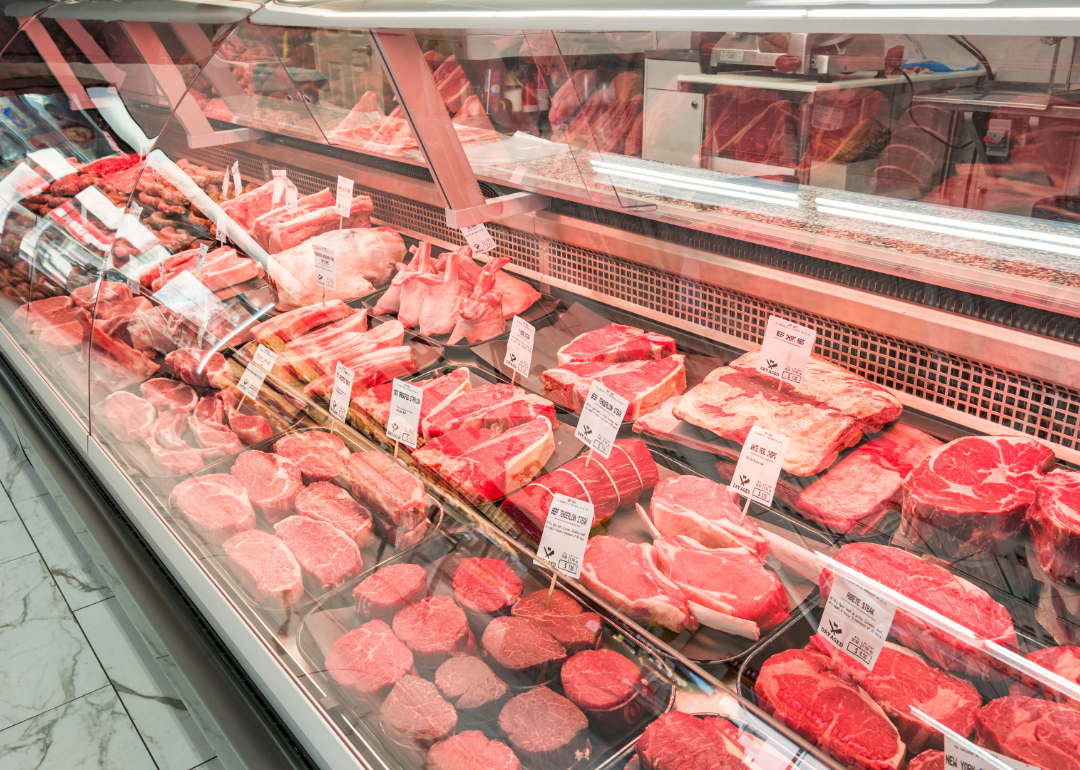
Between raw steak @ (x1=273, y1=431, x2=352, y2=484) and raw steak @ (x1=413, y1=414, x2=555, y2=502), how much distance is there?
318 mm

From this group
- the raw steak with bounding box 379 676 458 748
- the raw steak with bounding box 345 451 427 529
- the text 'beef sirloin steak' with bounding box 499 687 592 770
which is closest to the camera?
the text 'beef sirloin steak' with bounding box 499 687 592 770

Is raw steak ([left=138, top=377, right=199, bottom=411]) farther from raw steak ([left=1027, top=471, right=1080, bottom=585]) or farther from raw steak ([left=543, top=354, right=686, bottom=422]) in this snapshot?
raw steak ([left=1027, top=471, right=1080, bottom=585])

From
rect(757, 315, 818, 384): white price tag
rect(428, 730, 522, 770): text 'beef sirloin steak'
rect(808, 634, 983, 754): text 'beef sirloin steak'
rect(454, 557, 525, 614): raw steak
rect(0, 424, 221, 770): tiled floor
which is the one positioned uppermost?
rect(757, 315, 818, 384): white price tag

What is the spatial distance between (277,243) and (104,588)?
1718 millimetres

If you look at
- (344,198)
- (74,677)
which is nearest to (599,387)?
(344,198)

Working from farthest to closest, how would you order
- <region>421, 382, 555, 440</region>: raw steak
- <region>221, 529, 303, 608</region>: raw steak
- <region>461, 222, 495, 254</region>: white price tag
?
1. <region>461, 222, 495, 254</region>: white price tag
2. <region>421, 382, 555, 440</region>: raw steak
3. <region>221, 529, 303, 608</region>: raw steak

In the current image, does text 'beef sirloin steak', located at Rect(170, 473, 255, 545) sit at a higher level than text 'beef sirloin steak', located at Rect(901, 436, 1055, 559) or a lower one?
lower

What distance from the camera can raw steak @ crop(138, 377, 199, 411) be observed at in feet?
9.20

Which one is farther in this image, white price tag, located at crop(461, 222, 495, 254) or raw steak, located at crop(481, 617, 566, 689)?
white price tag, located at crop(461, 222, 495, 254)

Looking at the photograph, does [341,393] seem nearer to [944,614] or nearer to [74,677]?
[74,677]

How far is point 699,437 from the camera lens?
1970 millimetres

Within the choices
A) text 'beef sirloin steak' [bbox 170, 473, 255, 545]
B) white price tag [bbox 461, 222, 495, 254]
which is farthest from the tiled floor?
white price tag [bbox 461, 222, 495, 254]

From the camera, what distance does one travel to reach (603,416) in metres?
1.91

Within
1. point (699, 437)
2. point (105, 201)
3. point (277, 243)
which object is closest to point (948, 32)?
point (699, 437)
